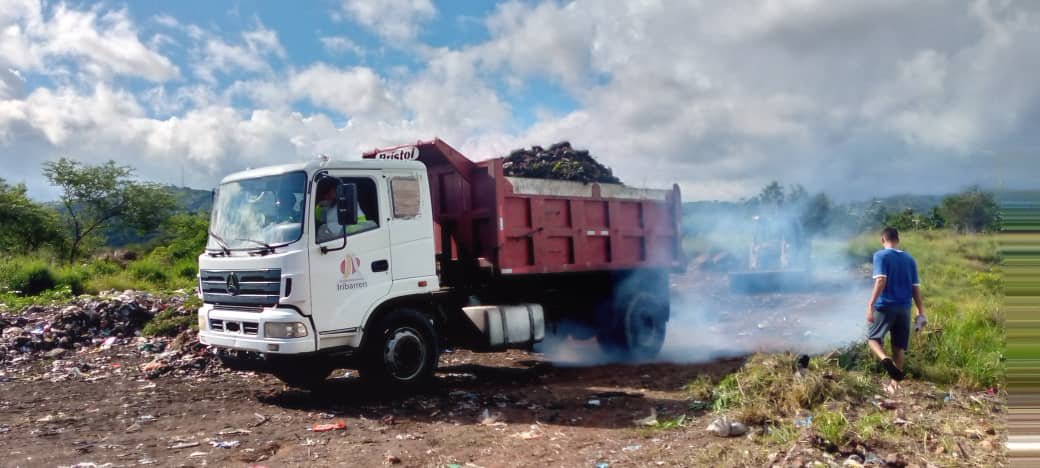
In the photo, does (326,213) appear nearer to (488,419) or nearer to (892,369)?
(488,419)

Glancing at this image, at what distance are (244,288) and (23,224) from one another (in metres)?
24.5

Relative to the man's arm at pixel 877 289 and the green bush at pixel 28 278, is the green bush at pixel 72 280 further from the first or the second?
the man's arm at pixel 877 289

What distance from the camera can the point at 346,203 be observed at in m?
6.09

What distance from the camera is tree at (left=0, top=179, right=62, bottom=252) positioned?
80.8 feet

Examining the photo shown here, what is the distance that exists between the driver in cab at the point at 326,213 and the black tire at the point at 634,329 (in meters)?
4.37

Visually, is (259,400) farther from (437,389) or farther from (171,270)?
(171,270)

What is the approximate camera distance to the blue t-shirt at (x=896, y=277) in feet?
20.2

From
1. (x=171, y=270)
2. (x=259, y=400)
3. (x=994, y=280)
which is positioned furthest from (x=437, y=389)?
(x=171, y=270)

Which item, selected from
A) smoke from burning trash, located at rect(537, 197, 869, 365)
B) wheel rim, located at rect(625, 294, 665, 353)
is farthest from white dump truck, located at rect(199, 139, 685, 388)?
smoke from burning trash, located at rect(537, 197, 869, 365)

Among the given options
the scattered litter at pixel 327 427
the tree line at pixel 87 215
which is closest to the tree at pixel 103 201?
the tree line at pixel 87 215

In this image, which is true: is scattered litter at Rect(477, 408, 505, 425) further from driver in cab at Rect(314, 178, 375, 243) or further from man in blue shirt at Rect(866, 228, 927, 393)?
man in blue shirt at Rect(866, 228, 927, 393)

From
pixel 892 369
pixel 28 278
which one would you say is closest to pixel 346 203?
pixel 892 369

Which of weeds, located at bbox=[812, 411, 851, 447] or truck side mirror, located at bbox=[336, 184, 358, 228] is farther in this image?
truck side mirror, located at bbox=[336, 184, 358, 228]

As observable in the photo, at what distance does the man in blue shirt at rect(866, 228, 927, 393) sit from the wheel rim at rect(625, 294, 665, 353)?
3.55 metres
